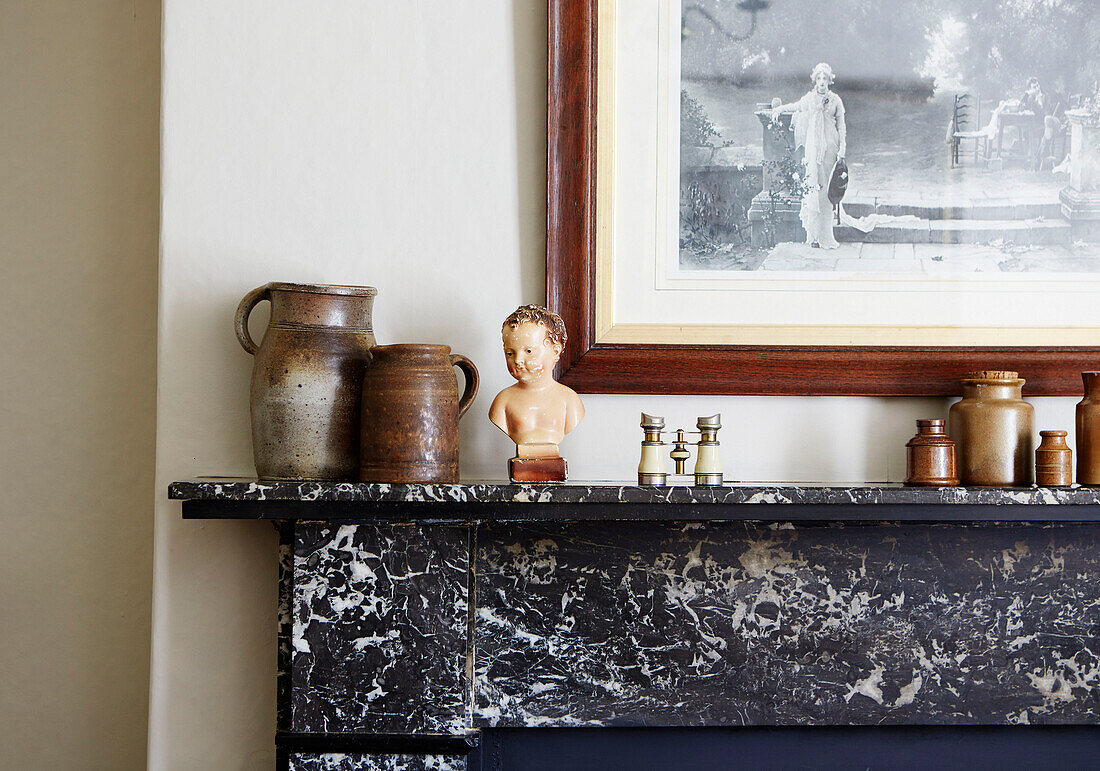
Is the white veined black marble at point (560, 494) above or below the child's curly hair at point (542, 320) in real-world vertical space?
below

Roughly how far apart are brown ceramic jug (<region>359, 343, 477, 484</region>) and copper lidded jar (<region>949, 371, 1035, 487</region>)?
83 cm

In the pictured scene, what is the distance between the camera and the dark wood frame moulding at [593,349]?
54.8 inches

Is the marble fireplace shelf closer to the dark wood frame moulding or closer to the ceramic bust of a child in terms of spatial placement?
the ceramic bust of a child

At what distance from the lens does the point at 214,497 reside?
1162 mm

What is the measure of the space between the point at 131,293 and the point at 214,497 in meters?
0.67

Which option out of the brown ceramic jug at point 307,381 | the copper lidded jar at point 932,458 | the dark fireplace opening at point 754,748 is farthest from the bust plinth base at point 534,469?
the copper lidded jar at point 932,458

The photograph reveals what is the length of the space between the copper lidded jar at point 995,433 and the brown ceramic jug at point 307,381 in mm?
978

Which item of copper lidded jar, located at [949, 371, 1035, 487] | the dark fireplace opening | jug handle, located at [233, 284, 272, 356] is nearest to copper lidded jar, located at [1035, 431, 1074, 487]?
copper lidded jar, located at [949, 371, 1035, 487]

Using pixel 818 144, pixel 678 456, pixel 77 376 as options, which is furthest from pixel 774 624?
pixel 77 376

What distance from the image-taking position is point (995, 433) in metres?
1.32

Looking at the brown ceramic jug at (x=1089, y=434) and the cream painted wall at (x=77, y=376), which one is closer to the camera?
the brown ceramic jug at (x=1089, y=434)

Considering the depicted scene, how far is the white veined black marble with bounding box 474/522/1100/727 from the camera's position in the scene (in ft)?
4.26

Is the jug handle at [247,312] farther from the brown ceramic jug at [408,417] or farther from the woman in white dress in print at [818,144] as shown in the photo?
the woman in white dress in print at [818,144]

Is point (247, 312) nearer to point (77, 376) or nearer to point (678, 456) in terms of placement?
point (77, 376)
